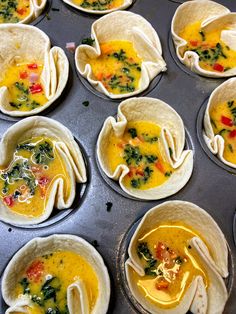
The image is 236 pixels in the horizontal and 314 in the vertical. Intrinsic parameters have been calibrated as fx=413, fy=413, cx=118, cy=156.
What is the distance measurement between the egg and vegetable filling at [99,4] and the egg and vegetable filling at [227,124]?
4.74ft

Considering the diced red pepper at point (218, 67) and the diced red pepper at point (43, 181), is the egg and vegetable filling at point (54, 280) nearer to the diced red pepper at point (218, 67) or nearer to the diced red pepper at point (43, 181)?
the diced red pepper at point (43, 181)

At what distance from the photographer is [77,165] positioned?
123 inches

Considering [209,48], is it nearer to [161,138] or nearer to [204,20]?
[204,20]

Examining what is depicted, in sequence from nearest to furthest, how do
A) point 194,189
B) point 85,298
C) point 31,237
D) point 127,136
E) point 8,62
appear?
1. point 85,298
2. point 31,237
3. point 194,189
4. point 127,136
5. point 8,62

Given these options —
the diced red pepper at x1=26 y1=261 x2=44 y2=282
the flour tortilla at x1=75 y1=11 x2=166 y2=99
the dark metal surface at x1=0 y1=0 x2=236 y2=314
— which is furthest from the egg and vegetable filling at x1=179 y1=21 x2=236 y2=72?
the diced red pepper at x1=26 y1=261 x2=44 y2=282

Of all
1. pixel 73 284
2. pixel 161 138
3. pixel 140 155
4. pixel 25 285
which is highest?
pixel 161 138

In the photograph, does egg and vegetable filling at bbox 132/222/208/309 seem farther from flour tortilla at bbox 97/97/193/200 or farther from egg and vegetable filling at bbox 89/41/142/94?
egg and vegetable filling at bbox 89/41/142/94

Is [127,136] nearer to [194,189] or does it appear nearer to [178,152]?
[178,152]

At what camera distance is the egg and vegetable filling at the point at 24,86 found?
346 cm

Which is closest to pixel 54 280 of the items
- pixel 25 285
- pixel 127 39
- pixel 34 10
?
pixel 25 285

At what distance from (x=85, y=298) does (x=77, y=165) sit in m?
0.97

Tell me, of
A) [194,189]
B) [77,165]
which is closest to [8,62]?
[77,165]

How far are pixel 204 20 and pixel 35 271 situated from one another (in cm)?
277

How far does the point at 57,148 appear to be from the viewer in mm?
3094
